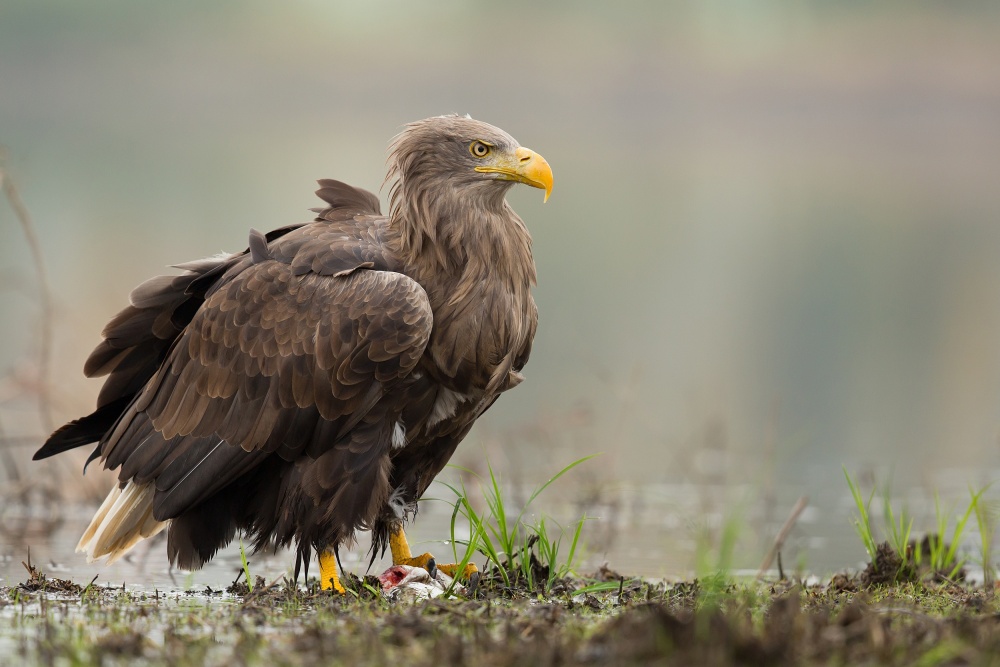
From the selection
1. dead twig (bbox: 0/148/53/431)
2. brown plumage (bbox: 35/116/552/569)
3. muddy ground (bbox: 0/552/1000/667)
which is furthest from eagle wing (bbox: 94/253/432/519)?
dead twig (bbox: 0/148/53/431)

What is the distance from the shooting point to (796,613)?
353cm

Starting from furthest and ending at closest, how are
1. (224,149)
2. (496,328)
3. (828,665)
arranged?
(224,149)
(496,328)
(828,665)

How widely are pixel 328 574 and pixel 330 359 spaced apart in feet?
2.93

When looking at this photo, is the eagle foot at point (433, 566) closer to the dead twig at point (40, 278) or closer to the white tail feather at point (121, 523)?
the white tail feather at point (121, 523)

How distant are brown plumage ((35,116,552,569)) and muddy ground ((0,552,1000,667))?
61cm

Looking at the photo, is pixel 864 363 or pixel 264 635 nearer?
pixel 264 635

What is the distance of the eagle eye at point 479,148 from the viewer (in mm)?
5758

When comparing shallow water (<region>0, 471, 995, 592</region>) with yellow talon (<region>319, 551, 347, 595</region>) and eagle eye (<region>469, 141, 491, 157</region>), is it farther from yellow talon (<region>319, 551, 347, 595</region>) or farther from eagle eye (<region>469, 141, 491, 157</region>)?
eagle eye (<region>469, 141, 491, 157</region>)

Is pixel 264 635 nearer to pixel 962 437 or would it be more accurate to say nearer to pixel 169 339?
pixel 169 339

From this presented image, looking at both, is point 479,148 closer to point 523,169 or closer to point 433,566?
point 523,169

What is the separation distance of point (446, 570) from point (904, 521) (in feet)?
6.82

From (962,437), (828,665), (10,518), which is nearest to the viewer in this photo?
(828,665)

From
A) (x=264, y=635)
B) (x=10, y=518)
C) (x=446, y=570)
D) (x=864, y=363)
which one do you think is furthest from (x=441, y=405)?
(x=864, y=363)

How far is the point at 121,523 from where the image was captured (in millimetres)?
6074
